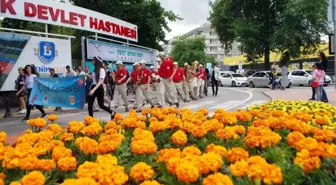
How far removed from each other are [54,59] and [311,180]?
15.4m

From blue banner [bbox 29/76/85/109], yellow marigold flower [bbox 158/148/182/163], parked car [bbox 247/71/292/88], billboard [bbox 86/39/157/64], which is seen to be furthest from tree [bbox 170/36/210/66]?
yellow marigold flower [bbox 158/148/182/163]

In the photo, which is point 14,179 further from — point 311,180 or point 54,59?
point 54,59

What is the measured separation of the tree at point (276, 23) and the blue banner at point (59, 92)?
95.4 feet

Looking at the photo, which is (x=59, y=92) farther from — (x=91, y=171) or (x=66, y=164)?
(x=91, y=171)

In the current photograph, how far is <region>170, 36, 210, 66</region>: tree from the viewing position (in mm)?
71519

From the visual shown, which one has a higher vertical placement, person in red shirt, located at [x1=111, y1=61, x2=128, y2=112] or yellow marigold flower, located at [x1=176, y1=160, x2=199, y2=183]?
person in red shirt, located at [x1=111, y1=61, x2=128, y2=112]

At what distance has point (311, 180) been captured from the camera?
2701 mm

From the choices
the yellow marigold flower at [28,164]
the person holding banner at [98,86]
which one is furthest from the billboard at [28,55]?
the yellow marigold flower at [28,164]

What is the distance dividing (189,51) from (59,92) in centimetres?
6126

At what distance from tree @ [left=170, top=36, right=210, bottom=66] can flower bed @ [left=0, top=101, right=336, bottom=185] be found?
66829mm

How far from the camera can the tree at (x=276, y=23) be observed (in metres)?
36.8

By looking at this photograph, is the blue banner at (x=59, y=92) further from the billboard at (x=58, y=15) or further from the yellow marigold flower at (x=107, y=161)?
the yellow marigold flower at (x=107, y=161)

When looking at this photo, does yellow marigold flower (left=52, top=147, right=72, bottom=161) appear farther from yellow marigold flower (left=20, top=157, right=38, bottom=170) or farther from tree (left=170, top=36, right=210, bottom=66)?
tree (left=170, top=36, right=210, bottom=66)

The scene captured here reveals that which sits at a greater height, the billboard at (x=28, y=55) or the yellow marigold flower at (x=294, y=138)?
the billboard at (x=28, y=55)
